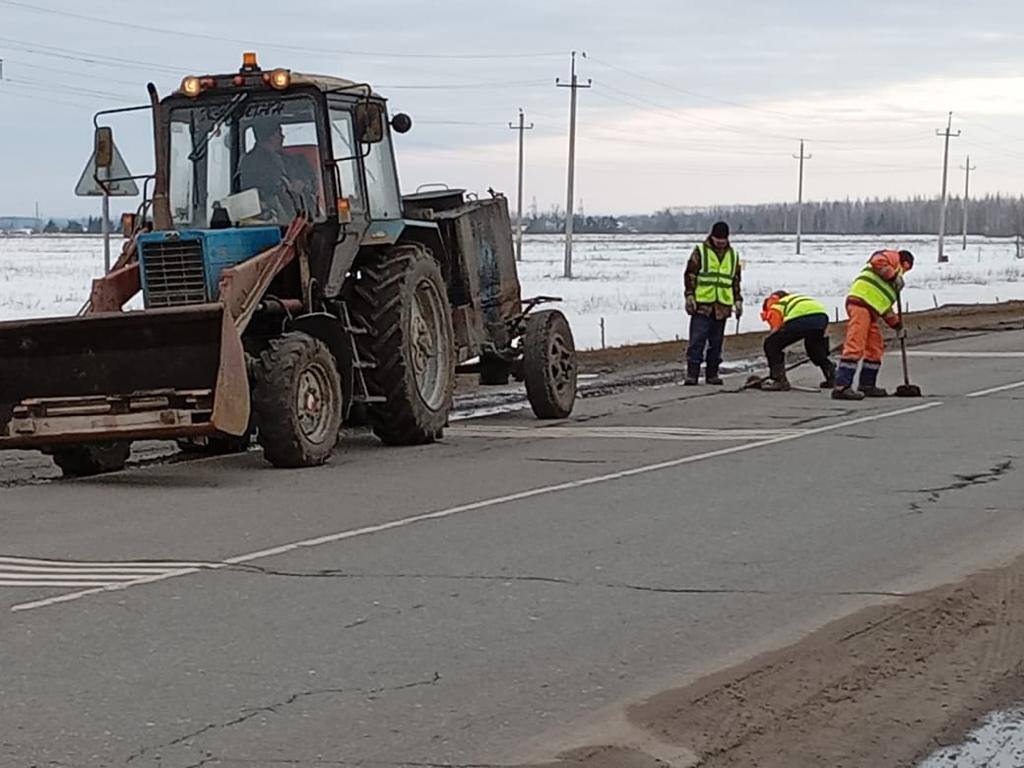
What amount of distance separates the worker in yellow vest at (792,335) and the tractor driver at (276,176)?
23.0 ft

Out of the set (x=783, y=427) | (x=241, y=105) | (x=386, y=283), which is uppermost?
(x=241, y=105)

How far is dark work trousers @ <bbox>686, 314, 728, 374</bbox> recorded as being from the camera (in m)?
19.4

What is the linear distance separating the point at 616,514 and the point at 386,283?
3.83 meters

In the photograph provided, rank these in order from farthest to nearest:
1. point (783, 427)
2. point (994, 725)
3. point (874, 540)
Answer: point (783, 427)
point (874, 540)
point (994, 725)

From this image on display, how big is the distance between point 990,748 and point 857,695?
0.67 meters

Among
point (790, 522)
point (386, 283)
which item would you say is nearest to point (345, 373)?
point (386, 283)

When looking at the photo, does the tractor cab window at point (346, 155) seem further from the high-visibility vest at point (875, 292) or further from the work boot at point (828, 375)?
the work boot at point (828, 375)

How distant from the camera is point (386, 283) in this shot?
13398 millimetres

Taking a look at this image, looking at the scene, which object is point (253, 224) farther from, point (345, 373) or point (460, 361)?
point (460, 361)

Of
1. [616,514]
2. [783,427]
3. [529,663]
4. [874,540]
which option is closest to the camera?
[529,663]

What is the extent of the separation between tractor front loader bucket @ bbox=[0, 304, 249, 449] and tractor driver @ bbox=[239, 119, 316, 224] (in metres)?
1.82

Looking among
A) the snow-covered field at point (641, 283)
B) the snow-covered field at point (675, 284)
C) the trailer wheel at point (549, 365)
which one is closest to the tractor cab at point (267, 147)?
the trailer wheel at point (549, 365)

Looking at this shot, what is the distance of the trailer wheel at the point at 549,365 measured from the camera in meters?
15.8

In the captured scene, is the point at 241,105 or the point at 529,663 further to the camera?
the point at 241,105
